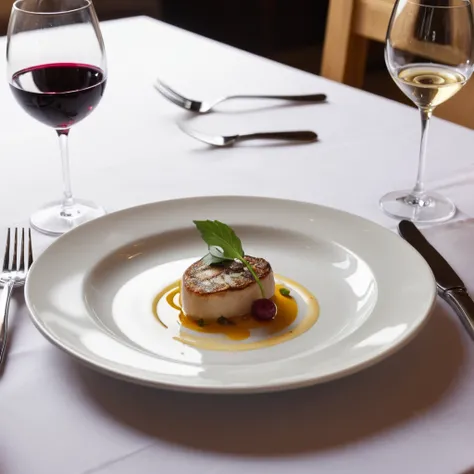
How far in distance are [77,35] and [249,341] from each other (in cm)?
47

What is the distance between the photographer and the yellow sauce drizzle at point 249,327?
2.27 feet

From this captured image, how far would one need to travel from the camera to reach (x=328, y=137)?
121 centimetres

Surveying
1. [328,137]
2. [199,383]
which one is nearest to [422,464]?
[199,383]

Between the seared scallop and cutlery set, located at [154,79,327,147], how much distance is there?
47 centimetres

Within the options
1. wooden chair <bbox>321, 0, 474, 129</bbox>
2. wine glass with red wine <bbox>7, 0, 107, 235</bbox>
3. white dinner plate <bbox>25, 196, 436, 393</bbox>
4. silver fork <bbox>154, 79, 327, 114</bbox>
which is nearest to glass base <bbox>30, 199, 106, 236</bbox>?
wine glass with red wine <bbox>7, 0, 107, 235</bbox>

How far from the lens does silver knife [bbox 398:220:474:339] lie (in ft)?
2.42

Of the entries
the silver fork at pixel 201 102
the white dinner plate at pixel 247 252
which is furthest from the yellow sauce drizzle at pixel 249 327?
the silver fork at pixel 201 102

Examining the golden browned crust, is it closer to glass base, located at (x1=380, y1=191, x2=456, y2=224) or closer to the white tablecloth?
the white tablecloth

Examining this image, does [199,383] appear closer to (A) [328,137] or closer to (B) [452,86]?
(B) [452,86]

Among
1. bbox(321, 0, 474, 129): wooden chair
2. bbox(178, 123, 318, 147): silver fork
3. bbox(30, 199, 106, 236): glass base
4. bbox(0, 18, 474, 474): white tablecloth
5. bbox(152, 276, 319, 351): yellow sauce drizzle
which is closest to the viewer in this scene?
bbox(0, 18, 474, 474): white tablecloth

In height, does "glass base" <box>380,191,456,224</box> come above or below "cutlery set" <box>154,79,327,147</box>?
above

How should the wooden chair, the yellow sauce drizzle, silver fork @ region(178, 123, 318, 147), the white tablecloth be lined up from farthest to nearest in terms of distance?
the wooden chair → silver fork @ region(178, 123, 318, 147) → the yellow sauce drizzle → the white tablecloth

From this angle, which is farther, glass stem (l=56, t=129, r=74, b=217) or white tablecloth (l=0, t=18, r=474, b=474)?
glass stem (l=56, t=129, r=74, b=217)

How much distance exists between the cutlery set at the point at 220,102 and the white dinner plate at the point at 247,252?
30 cm
